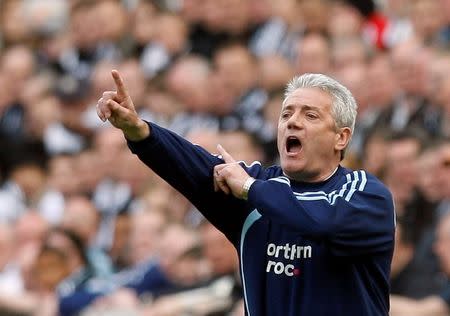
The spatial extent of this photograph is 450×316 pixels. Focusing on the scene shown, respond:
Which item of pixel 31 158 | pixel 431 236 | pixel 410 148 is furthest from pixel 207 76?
pixel 431 236

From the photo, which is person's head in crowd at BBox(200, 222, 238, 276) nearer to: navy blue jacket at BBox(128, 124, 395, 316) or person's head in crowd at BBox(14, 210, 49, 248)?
navy blue jacket at BBox(128, 124, 395, 316)

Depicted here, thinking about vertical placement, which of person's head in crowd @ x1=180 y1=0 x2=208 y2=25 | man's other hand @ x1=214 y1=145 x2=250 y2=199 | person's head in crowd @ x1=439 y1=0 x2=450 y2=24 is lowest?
man's other hand @ x1=214 y1=145 x2=250 y2=199

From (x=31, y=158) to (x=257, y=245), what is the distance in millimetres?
6805

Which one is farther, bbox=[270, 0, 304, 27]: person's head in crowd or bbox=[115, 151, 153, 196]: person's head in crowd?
bbox=[270, 0, 304, 27]: person's head in crowd

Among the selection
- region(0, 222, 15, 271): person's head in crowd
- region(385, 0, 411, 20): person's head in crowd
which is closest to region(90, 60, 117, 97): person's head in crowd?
region(0, 222, 15, 271): person's head in crowd

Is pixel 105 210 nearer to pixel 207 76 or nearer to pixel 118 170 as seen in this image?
pixel 118 170

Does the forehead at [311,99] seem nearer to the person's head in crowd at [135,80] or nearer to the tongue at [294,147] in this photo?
the tongue at [294,147]

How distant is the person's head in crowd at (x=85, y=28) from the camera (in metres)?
12.4

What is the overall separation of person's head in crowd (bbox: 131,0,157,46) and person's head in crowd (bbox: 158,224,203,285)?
3.30 meters

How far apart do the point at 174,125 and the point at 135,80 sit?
0.72 metres

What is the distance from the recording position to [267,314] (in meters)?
5.45

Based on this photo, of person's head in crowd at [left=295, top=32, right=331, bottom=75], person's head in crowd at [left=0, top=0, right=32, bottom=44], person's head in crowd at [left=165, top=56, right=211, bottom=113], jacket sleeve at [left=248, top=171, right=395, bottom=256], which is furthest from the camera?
person's head in crowd at [left=0, top=0, right=32, bottom=44]

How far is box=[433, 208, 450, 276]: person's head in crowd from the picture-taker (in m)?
7.49

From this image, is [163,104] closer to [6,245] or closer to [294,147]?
[6,245]
